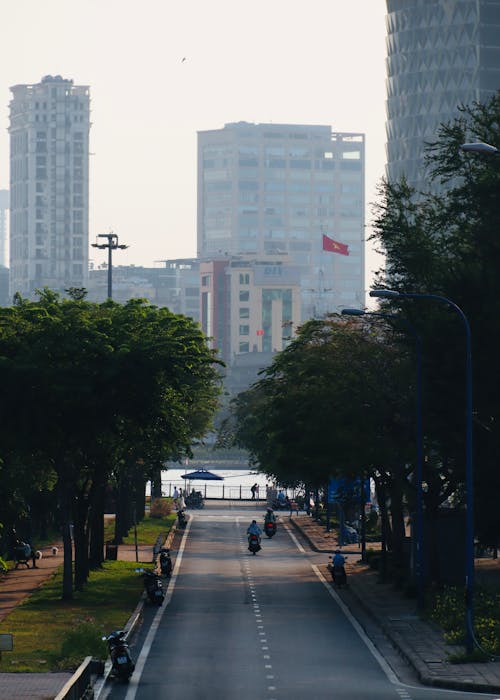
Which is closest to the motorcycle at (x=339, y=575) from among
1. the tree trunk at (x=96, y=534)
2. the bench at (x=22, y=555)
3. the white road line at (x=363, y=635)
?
the white road line at (x=363, y=635)

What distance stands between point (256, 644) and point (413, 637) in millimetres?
4379

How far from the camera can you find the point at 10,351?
51812 millimetres

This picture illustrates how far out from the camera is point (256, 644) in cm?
4188

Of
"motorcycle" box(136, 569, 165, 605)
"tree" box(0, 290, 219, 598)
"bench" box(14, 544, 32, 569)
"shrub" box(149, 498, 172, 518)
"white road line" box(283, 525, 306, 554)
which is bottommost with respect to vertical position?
"white road line" box(283, 525, 306, 554)

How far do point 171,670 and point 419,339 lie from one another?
16.8 meters

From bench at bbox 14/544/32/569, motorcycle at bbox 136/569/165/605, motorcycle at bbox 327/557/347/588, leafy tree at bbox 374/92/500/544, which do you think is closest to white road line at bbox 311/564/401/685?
motorcycle at bbox 327/557/347/588

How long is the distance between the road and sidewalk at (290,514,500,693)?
24.7 inches

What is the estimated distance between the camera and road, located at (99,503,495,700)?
3303 centimetres

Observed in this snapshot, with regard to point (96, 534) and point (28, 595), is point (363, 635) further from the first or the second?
point (96, 534)

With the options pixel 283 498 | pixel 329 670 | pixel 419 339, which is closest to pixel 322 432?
pixel 419 339

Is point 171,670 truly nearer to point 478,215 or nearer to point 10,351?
point 10,351

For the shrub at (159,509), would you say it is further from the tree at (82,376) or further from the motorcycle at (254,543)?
the tree at (82,376)

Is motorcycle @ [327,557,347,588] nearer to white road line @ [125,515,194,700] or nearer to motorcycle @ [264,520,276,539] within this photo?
white road line @ [125,515,194,700]

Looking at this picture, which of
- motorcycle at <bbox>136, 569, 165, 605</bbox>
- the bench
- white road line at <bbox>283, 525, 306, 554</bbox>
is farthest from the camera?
white road line at <bbox>283, 525, 306, 554</bbox>
